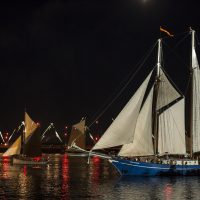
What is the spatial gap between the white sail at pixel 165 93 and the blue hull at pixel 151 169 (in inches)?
356

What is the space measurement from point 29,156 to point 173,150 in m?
47.0

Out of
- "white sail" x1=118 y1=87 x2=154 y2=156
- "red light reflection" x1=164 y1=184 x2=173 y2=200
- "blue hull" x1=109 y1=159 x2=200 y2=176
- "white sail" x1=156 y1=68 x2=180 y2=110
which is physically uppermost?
"white sail" x1=156 y1=68 x2=180 y2=110

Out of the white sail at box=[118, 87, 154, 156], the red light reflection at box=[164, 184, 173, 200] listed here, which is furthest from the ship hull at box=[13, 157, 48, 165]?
the red light reflection at box=[164, 184, 173, 200]

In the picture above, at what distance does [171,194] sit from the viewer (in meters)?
55.2

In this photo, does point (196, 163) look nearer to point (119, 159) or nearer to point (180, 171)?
point (180, 171)

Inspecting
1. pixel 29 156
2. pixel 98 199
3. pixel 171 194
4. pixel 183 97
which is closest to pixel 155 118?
pixel 183 97

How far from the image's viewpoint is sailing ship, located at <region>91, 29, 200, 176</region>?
6794 centimetres

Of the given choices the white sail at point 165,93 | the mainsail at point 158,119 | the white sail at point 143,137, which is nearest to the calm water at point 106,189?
the white sail at point 143,137

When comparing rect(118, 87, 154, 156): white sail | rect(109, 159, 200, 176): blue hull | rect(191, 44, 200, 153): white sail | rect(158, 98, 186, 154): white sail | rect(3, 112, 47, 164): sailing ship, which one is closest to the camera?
rect(118, 87, 154, 156): white sail

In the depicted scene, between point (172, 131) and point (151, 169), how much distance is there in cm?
714

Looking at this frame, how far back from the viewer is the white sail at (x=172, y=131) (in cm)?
7300

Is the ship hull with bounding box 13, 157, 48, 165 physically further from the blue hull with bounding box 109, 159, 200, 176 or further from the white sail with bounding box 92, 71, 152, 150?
the white sail with bounding box 92, 71, 152, 150

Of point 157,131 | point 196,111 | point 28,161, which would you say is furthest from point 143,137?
point 28,161

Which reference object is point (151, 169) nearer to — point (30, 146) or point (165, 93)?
point (165, 93)
